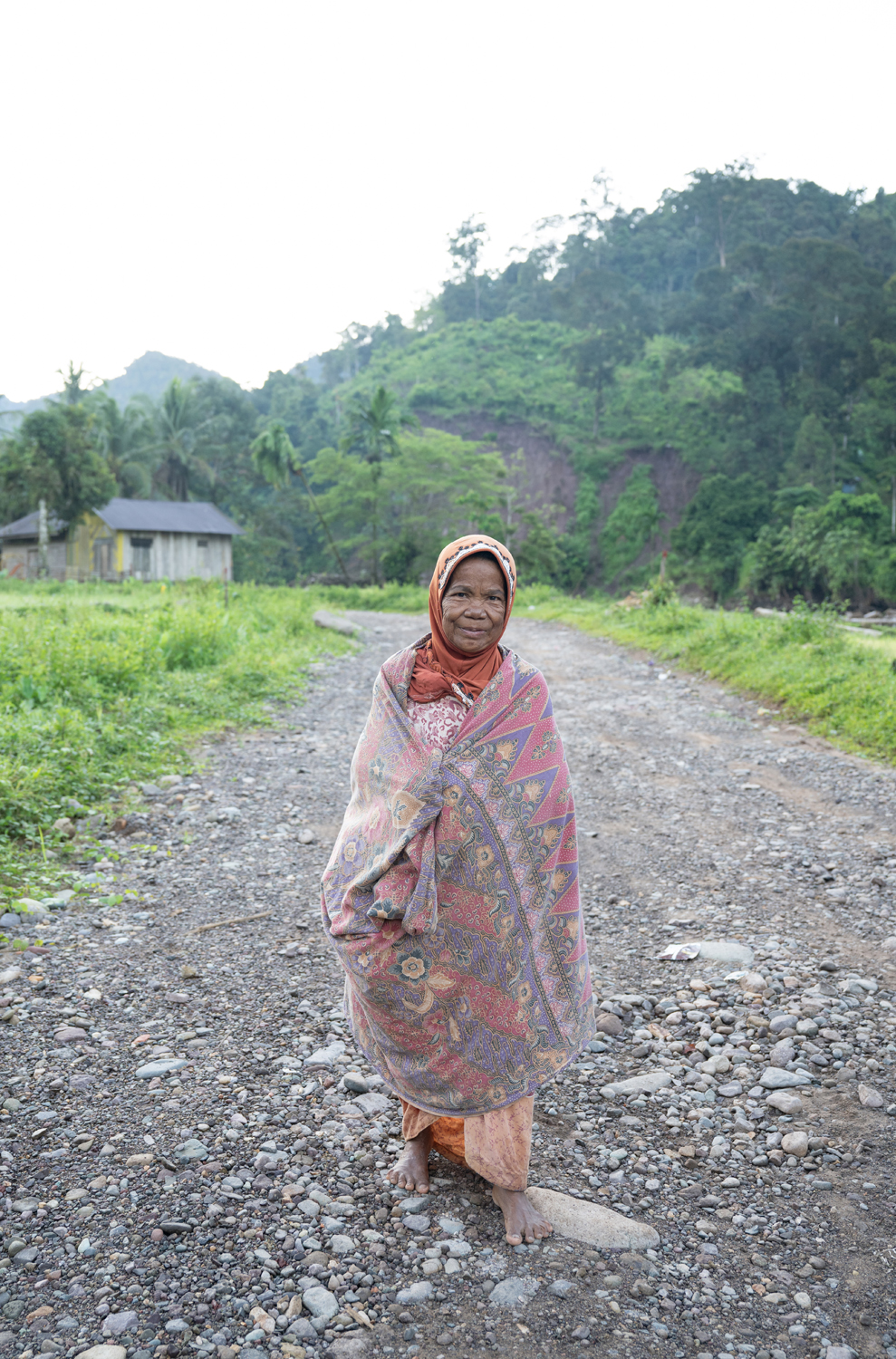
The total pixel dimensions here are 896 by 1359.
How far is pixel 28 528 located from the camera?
114ft

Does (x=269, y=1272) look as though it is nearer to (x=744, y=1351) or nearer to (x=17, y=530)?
(x=744, y=1351)

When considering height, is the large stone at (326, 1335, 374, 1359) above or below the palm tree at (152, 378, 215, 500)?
below

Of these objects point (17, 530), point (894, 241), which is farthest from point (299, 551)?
point (894, 241)

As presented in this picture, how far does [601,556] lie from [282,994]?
44.3 m

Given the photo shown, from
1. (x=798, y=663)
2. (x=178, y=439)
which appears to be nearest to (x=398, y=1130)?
(x=798, y=663)

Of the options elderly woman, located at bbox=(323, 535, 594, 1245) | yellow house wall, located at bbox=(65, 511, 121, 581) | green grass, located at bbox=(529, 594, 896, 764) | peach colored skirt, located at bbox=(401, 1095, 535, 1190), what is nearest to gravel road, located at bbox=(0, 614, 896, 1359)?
peach colored skirt, located at bbox=(401, 1095, 535, 1190)

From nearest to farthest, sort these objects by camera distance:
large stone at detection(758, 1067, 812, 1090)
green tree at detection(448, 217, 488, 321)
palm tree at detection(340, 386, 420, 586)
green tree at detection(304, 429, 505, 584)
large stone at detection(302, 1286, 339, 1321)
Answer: large stone at detection(302, 1286, 339, 1321) → large stone at detection(758, 1067, 812, 1090) → palm tree at detection(340, 386, 420, 586) → green tree at detection(304, 429, 505, 584) → green tree at detection(448, 217, 488, 321)

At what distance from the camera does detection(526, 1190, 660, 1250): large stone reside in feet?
7.64

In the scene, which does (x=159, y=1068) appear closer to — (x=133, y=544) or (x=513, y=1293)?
(x=513, y=1293)

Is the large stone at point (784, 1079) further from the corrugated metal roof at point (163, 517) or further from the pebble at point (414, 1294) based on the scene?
the corrugated metal roof at point (163, 517)

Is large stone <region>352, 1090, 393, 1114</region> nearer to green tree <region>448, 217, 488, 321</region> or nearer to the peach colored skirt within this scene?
the peach colored skirt

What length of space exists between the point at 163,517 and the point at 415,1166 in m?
35.0

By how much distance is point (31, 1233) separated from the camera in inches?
89.5

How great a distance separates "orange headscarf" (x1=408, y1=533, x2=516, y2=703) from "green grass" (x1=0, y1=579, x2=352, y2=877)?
323 cm
